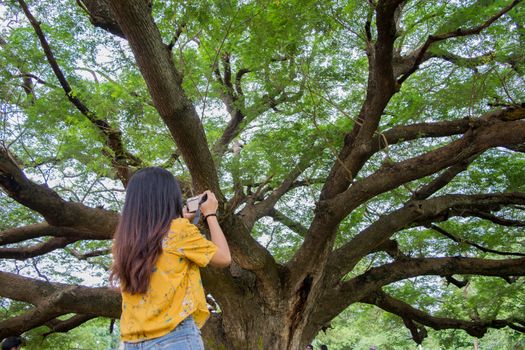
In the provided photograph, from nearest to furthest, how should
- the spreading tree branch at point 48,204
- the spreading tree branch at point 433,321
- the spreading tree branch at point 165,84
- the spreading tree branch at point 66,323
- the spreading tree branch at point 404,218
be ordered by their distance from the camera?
the spreading tree branch at point 165,84 < the spreading tree branch at point 48,204 < the spreading tree branch at point 404,218 < the spreading tree branch at point 66,323 < the spreading tree branch at point 433,321

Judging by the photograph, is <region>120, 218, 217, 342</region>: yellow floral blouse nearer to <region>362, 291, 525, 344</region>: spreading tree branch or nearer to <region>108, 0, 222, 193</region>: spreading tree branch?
<region>108, 0, 222, 193</region>: spreading tree branch

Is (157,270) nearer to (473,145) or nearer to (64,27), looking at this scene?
(473,145)

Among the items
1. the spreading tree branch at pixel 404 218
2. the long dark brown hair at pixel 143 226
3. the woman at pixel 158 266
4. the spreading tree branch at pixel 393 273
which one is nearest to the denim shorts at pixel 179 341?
the woman at pixel 158 266

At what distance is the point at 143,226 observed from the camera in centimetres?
175

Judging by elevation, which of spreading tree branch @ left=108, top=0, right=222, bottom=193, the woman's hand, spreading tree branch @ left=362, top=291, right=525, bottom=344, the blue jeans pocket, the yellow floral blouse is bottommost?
the blue jeans pocket

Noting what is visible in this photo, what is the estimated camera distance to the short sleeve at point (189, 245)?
1773 mm

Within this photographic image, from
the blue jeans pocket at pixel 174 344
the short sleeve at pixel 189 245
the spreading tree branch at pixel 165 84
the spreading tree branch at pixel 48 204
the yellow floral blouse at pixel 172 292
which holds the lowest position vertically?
the blue jeans pocket at pixel 174 344

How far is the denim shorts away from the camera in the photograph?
1.68 meters

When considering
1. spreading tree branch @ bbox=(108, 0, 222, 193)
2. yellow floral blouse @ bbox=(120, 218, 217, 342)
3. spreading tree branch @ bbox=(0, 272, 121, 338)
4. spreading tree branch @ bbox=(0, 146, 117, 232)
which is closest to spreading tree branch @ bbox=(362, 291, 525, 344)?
spreading tree branch @ bbox=(0, 272, 121, 338)

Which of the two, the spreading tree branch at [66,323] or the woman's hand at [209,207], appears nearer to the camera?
the woman's hand at [209,207]

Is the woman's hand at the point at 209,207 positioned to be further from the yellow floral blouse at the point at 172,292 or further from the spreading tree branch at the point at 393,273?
the spreading tree branch at the point at 393,273

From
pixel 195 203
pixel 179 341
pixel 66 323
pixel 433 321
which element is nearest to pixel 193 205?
pixel 195 203

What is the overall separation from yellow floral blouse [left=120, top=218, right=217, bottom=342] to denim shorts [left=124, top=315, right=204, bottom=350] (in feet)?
0.06

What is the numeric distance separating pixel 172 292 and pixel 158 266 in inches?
4.5
